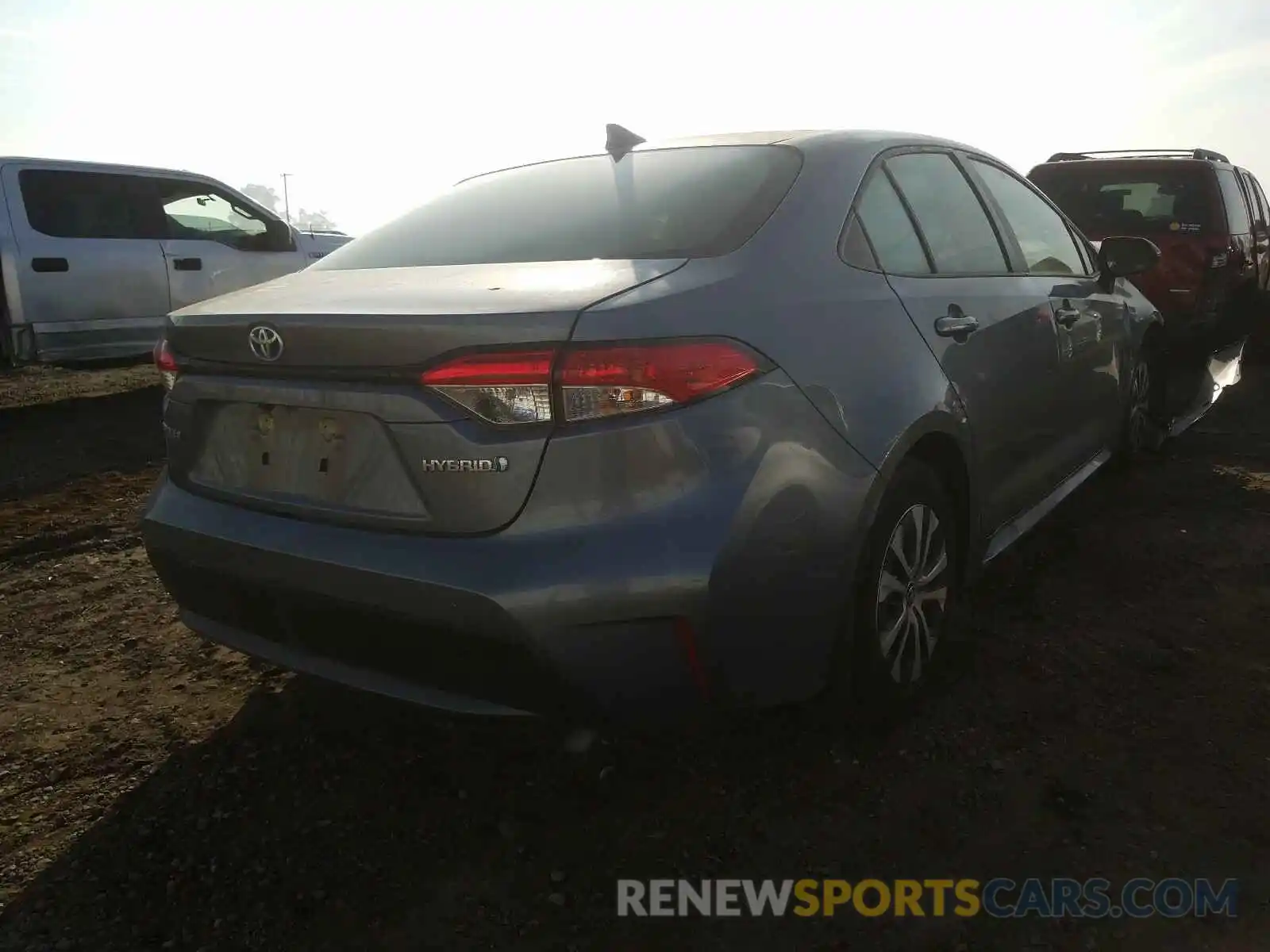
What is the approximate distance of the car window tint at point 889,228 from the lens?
100 inches

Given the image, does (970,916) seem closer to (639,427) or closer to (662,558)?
(662,558)

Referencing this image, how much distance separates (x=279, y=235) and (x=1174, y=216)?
7.69 meters

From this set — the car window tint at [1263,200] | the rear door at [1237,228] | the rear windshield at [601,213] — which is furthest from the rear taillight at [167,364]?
the car window tint at [1263,200]

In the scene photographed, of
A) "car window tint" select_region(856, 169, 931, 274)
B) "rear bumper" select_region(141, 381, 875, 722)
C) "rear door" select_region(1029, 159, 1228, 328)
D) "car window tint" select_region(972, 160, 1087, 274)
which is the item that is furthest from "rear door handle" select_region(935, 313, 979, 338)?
"rear door" select_region(1029, 159, 1228, 328)

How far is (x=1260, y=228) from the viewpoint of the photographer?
8719 millimetres

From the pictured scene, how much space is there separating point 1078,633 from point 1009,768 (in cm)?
93

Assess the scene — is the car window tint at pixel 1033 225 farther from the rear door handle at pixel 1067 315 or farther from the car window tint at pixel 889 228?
the car window tint at pixel 889 228

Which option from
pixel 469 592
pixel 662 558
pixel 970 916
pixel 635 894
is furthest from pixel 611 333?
pixel 970 916

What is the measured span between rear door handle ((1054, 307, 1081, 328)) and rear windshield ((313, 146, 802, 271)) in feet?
4.71

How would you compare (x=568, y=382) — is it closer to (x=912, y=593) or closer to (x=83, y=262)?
(x=912, y=593)

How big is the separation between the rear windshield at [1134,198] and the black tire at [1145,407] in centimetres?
193

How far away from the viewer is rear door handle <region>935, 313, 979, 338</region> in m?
2.63

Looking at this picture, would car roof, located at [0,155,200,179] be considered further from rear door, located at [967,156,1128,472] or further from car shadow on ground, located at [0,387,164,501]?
rear door, located at [967,156,1128,472]

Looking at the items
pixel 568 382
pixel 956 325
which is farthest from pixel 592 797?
pixel 956 325
